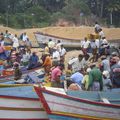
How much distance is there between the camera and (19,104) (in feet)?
50.4

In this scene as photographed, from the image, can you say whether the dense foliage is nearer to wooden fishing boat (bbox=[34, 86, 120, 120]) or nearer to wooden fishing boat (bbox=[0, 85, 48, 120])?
wooden fishing boat (bbox=[0, 85, 48, 120])

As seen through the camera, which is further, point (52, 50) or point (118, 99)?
point (52, 50)

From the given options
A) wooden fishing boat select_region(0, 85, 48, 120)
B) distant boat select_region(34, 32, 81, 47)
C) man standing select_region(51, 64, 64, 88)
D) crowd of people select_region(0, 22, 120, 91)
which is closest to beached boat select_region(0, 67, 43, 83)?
crowd of people select_region(0, 22, 120, 91)

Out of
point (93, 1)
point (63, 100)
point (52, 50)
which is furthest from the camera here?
point (93, 1)

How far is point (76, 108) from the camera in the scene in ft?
48.9

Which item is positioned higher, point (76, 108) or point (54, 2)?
point (54, 2)

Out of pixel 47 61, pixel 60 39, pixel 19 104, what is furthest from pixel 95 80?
pixel 60 39

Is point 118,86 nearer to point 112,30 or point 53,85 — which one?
point 53,85

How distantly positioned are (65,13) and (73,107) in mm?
42304

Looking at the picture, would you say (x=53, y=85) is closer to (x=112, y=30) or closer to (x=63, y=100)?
(x=63, y=100)

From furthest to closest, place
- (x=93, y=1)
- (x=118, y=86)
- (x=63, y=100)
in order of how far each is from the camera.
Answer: (x=93, y=1)
(x=118, y=86)
(x=63, y=100)

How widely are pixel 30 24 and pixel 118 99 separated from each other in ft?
132

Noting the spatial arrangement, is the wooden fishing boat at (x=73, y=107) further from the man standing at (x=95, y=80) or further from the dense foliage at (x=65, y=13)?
the dense foliage at (x=65, y=13)

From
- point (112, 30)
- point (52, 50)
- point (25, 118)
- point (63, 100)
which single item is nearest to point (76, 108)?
point (63, 100)
